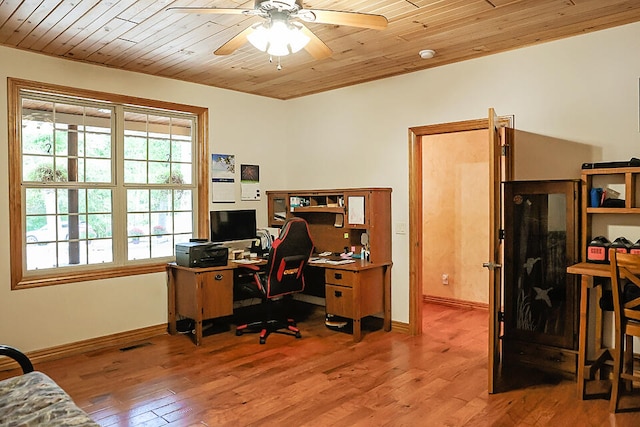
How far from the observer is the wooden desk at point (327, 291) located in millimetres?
4395

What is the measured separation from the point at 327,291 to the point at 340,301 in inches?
7.4

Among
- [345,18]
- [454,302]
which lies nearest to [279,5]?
[345,18]

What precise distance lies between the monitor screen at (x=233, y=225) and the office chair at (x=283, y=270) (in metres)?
0.66

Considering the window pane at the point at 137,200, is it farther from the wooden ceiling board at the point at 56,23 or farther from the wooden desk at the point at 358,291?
the wooden desk at the point at 358,291

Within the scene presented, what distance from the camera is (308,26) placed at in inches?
133

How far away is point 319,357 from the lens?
4.02 meters

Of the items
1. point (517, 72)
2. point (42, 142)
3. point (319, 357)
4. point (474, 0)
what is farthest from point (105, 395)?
point (517, 72)

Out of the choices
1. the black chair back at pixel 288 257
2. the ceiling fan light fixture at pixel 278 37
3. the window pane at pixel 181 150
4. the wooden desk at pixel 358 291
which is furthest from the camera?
the window pane at pixel 181 150

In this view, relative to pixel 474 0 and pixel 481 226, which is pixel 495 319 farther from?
pixel 481 226

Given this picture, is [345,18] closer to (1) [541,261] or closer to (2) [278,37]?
(2) [278,37]

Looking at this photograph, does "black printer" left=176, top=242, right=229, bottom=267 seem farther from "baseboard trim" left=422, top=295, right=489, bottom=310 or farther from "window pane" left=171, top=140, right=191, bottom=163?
"baseboard trim" left=422, top=295, right=489, bottom=310

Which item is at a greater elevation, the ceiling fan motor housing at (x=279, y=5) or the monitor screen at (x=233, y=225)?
the ceiling fan motor housing at (x=279, y=5)

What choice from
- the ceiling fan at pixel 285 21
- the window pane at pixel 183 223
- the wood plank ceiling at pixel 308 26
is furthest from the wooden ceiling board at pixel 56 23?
the window pane at pixel 183 223

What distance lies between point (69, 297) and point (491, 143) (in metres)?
3.75
